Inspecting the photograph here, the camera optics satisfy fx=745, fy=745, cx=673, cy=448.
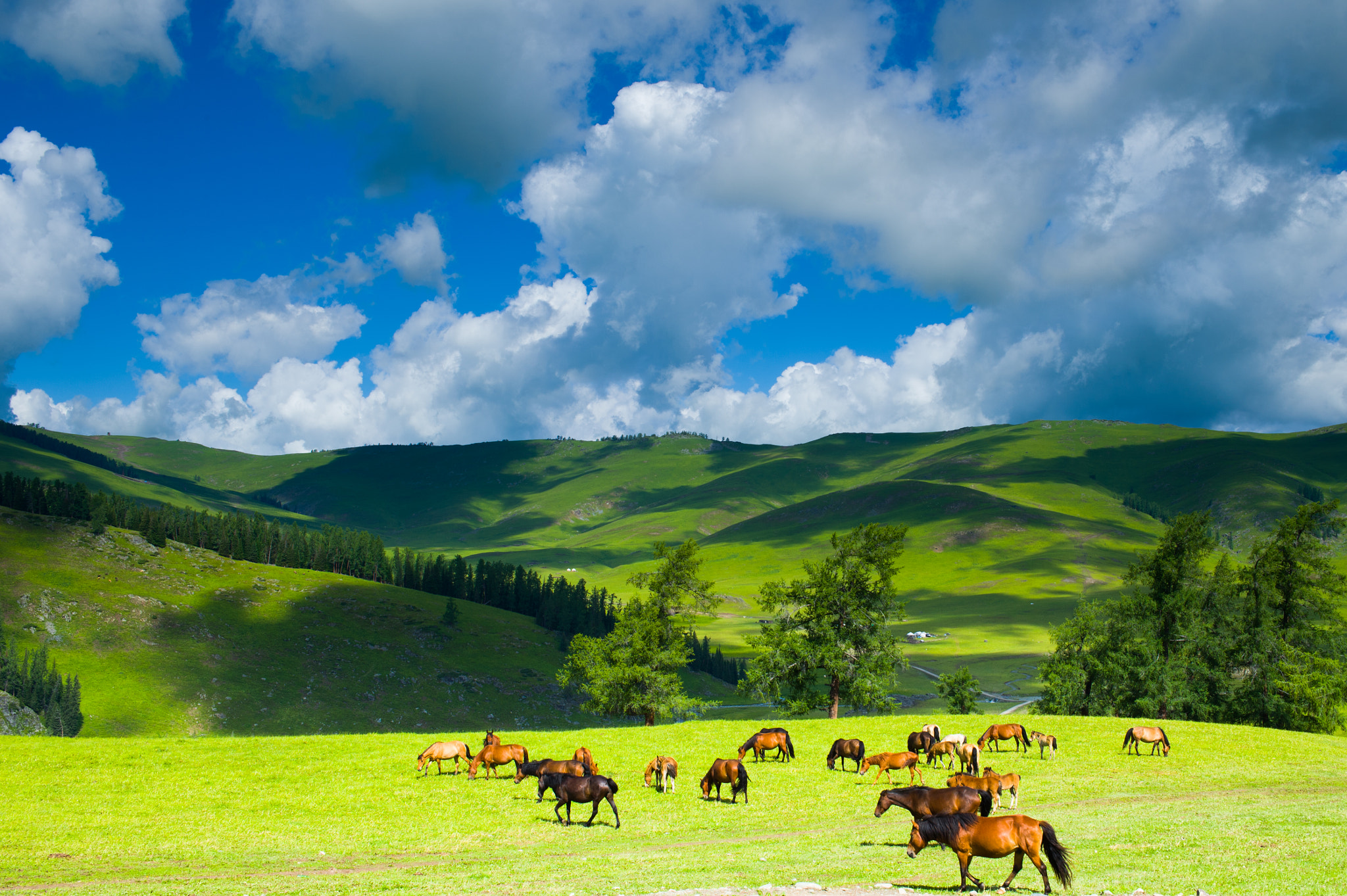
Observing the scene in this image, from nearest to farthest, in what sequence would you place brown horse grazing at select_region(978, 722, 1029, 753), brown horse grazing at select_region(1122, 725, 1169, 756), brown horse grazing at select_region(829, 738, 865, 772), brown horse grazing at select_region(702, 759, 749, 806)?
brown horse grazing at select_region(702, 759, 749, 806)
brown horse grazing at select_region(829, 738, 865, 772)
brown horse grazing at select_region(1122, 725, 1169, 756)
brown horse grazing at select_region(978, 722, 1029, 753)

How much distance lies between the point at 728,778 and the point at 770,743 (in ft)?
28.7

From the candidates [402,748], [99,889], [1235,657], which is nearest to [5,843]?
[99,889]

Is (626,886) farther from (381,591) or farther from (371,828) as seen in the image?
(381,591)

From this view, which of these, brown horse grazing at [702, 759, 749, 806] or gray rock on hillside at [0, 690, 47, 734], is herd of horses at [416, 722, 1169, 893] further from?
gray rock on hillside at [0, 690, 47, 734]

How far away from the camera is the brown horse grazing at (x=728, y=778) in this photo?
2862 cm

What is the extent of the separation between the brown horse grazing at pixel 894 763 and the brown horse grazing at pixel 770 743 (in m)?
4.59

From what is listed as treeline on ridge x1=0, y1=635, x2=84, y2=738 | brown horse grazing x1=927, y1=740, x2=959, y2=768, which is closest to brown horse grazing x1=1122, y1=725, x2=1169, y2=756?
brown horse grazing x1=927, y1=740, x2=959, y2=768

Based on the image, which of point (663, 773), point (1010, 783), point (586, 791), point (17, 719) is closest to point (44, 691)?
point (17, 719)

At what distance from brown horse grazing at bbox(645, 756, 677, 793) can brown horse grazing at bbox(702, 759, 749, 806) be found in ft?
4.95

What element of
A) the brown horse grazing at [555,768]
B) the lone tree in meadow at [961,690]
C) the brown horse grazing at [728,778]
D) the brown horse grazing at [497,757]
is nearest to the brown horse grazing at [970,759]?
the brown horse grazing at [728,778]

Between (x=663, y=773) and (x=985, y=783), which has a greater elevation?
(x=985, y=783)

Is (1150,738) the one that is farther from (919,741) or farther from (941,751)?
(919,741)

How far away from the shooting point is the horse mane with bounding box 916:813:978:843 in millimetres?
18000

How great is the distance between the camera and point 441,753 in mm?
32969
